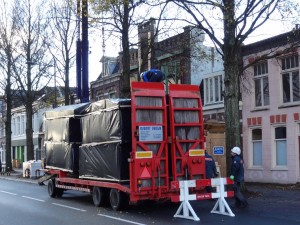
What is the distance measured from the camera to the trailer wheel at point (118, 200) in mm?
14492

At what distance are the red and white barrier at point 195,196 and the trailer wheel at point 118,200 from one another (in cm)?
182

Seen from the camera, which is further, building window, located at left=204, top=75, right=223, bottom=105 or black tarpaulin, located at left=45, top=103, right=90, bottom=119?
building window, located at left=204, top=75, right=223, bottom=105

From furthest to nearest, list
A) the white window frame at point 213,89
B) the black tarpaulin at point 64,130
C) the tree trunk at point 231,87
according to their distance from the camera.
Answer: the white window frame at point 213,89
the black tarpaulin at point 64,130
the tree trunk at point 231,87

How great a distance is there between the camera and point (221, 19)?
16797 mm

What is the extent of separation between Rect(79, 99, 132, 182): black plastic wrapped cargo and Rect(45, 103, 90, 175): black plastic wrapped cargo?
0.65 metres

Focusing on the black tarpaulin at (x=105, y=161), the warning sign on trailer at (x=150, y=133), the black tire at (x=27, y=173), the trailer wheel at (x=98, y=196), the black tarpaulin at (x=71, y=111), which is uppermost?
the black tarpaulin at (x=71, y=111)

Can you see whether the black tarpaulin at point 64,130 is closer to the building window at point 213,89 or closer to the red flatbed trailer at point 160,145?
the red flatbed trailer at point 160,145

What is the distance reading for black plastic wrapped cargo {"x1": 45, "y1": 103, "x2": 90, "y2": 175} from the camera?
17.8 meters

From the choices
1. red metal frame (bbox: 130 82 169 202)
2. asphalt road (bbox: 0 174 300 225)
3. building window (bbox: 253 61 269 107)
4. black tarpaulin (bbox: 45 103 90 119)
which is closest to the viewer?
asphalt road (bbox: 0 174 300 225)

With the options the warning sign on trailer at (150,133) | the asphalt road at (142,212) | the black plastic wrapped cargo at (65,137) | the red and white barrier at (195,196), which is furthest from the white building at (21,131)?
the red and white barrier at (195,196)

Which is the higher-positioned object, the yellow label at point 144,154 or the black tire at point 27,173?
the yellow label at point 144,154

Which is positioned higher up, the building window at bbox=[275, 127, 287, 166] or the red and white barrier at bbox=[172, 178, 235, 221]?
the building window at bbox=[275, 127, 287, 166]

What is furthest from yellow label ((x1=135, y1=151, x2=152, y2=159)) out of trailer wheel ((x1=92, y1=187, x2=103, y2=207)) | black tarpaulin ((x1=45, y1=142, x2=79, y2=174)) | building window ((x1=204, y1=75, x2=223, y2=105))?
building window ((x1=204, y1=75, x2=223, y2=105))

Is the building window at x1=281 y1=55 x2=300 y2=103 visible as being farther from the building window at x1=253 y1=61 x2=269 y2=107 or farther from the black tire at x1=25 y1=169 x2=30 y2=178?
the black tire at x1=25 y1=169 x2=30 y2=178
